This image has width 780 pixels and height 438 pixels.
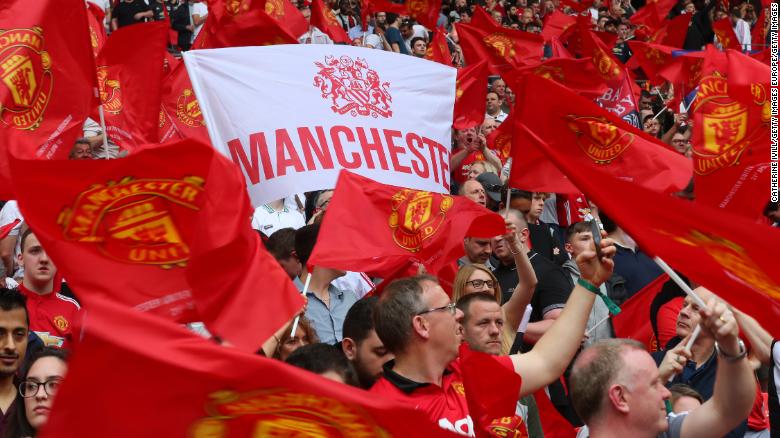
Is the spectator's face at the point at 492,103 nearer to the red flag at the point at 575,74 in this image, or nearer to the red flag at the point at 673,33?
the red flag at the point at 575,74

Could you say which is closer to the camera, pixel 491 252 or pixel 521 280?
pixel 521 280

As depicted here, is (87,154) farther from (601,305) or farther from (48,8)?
(601,305)

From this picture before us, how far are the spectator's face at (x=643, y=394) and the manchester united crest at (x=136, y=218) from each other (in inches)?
63.3

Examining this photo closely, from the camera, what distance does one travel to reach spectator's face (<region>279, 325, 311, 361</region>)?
557 cm

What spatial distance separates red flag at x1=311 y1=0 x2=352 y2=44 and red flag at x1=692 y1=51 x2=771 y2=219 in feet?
20.6

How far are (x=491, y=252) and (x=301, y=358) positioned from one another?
3.80 m

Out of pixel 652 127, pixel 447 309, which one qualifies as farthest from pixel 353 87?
pixel 652 127

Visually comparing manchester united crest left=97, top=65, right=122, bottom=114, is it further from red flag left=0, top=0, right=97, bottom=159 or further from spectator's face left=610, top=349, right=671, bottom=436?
spectator's face left=610, top=349, right=671, bottom=436

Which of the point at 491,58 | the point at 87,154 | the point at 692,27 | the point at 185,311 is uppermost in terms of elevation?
the point at 185,311

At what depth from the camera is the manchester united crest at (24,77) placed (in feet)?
20.8

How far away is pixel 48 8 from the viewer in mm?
6582

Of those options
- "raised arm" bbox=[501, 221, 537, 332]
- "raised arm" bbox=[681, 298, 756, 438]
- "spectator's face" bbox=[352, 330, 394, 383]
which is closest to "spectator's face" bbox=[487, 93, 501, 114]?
"raised arm" bbox=[501, 221, 537, 332]

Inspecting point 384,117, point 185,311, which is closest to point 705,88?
point 384,117

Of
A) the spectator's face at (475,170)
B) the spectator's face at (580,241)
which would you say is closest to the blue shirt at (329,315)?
the spectator's face at (580,241)
